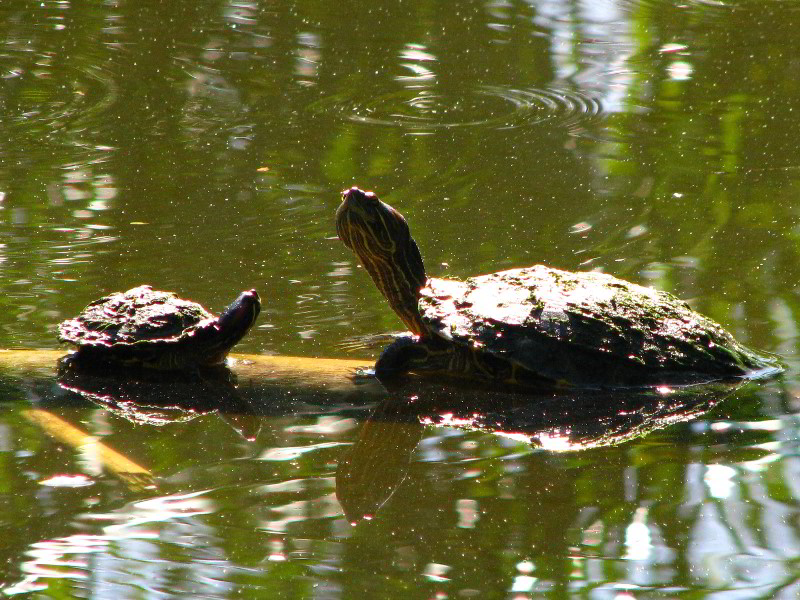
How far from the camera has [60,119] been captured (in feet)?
23.1

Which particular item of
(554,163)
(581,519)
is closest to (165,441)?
(581,519)

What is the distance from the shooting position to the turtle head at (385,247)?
4.09 meters

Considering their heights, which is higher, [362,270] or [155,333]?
[155,333]

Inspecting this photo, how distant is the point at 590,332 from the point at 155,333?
144 cm

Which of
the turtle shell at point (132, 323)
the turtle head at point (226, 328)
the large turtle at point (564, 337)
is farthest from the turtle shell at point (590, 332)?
the turtle shell at point (132, 323)

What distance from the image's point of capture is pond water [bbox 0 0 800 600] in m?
2.57

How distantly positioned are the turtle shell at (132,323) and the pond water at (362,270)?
205 millimetres

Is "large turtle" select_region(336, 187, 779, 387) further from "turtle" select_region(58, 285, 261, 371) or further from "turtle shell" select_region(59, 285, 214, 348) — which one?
"turtle shell" select_region(59, 285, 214, 348)

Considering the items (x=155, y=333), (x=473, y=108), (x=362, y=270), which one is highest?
(x=155, y=333)

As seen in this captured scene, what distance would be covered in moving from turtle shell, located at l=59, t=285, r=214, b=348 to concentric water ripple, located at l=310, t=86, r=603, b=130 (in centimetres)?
367

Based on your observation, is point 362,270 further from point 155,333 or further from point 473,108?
point 473,108

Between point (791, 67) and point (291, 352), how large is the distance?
5.86 meters

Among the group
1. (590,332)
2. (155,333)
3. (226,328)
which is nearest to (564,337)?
(590,332)

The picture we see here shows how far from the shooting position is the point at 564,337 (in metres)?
3.49
